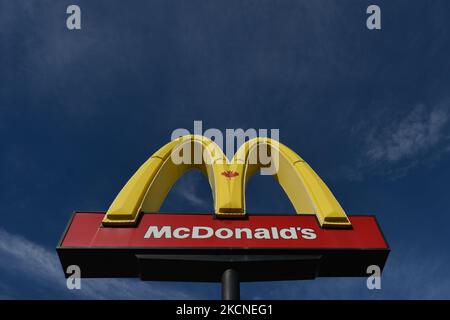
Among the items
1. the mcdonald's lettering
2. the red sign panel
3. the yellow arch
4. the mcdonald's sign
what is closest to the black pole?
the mcdonald's sign

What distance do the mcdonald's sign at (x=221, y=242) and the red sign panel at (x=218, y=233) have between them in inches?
0.7

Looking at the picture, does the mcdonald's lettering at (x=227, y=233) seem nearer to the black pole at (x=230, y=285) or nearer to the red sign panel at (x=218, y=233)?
the red sign panel at (x=218, y=233)

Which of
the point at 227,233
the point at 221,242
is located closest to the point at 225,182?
the point at 227,233

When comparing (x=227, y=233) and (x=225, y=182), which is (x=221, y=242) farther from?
(x=225, y=182)

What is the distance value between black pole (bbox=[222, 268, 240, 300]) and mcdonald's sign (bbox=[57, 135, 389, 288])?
148 millimetres

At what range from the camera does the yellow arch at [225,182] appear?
292 inches

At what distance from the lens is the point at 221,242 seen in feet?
22.0

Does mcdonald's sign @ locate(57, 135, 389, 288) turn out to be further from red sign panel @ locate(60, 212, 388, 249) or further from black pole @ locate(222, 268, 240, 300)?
black pole @ locate(222, 268, 240, 300)

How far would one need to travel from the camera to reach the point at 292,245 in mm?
6727
